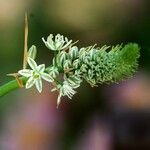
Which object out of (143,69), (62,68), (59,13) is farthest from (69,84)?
(59,13)

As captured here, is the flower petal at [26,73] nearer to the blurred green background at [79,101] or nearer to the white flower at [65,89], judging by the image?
the white flower at [65,89]

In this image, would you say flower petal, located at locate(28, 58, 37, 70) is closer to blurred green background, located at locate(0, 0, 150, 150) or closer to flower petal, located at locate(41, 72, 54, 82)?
flower petal, located at locate(41, 72, 54, 82)

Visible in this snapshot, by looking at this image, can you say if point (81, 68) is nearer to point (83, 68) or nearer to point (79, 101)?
point (83, 68)

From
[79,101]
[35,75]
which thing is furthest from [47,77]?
[79,101]

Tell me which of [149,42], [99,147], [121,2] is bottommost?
[99,147]

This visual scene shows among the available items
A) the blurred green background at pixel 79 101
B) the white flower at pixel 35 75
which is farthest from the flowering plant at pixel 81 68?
the blurred green background at pixel 79 101

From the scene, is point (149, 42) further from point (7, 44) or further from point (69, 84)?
point (69, 84)

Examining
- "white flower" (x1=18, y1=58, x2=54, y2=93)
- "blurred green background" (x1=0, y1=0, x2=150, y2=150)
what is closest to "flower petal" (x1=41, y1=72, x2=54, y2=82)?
"white flower" (x1=18, y1=58, x2=54, y2=93)

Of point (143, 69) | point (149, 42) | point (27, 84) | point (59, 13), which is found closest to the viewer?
point (27, 84)
